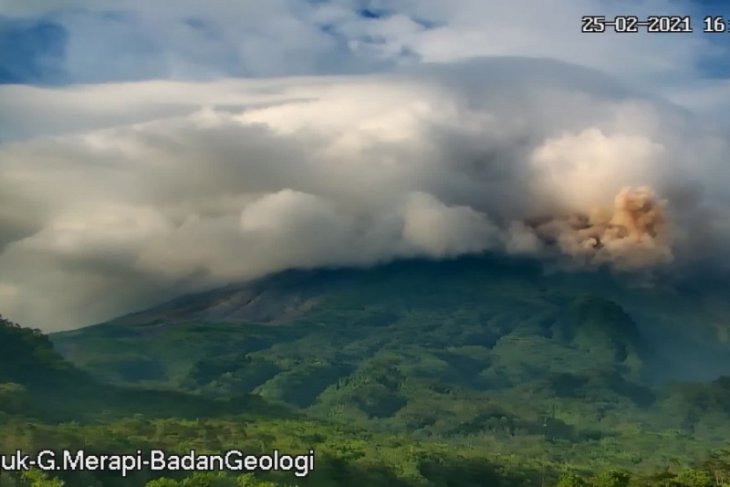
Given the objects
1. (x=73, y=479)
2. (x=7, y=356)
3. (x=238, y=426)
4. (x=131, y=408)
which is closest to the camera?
(x=73, y=479)

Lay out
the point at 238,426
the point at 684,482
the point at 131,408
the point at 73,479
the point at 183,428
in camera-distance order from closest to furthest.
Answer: the point at 684,482 < the point at 73,479 < the point at 183,428 < the point at 238,426 < the point at 131,408

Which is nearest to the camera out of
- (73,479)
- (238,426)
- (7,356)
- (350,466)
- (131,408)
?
(73,479)

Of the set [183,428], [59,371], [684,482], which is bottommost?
[684,482]

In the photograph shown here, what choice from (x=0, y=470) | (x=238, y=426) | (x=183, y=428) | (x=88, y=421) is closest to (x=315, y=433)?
(x=238, y=426)

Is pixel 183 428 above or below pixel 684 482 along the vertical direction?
above

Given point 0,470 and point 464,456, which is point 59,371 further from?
point 0,470

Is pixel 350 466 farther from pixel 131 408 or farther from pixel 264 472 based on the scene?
pixel 131 408

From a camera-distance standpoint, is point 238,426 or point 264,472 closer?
point 264,472

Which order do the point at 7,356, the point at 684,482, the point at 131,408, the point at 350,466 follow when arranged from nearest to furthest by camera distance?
the point at 684,482
the point at 350,466
the point at 131,408
the point at 7,356

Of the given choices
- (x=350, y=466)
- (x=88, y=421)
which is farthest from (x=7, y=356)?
(x=350, y=466)
